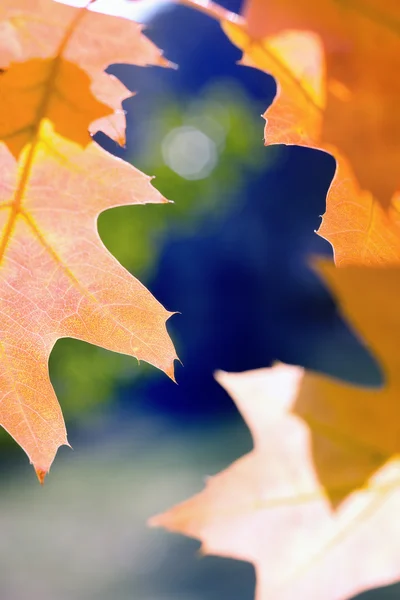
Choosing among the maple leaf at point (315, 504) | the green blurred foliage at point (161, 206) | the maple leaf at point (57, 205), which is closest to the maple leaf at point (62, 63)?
the maple leaf at point (57, 205)

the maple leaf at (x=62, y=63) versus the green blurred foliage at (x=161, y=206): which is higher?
the maple leaf at (x=62, y=63)

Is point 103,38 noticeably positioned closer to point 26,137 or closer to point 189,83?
point 26,137

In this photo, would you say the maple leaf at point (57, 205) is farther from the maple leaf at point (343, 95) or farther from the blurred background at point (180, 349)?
the blurred background at point (180, 349)

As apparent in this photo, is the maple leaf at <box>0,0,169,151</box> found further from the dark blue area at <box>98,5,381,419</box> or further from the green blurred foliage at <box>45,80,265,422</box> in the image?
the dark blue area at <box>98,5,381,419</box>

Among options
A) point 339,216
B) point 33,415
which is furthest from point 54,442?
point 339,216

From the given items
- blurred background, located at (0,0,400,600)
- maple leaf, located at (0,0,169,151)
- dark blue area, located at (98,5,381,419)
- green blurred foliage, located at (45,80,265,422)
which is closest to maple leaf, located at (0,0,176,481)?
maple leaf, located at (0,0,169,151)

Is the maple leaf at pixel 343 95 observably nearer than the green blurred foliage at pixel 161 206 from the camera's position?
Yes

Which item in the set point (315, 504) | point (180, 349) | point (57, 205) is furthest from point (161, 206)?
point (315, 504)

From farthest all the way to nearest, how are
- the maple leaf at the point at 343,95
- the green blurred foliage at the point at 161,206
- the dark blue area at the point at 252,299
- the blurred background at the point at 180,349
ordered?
the dark blue area at the point at 252,299
the green blurred foliage at the point at 161,206
the blurred background at the point at 180,349
the maple leaf at the point at 343,95
